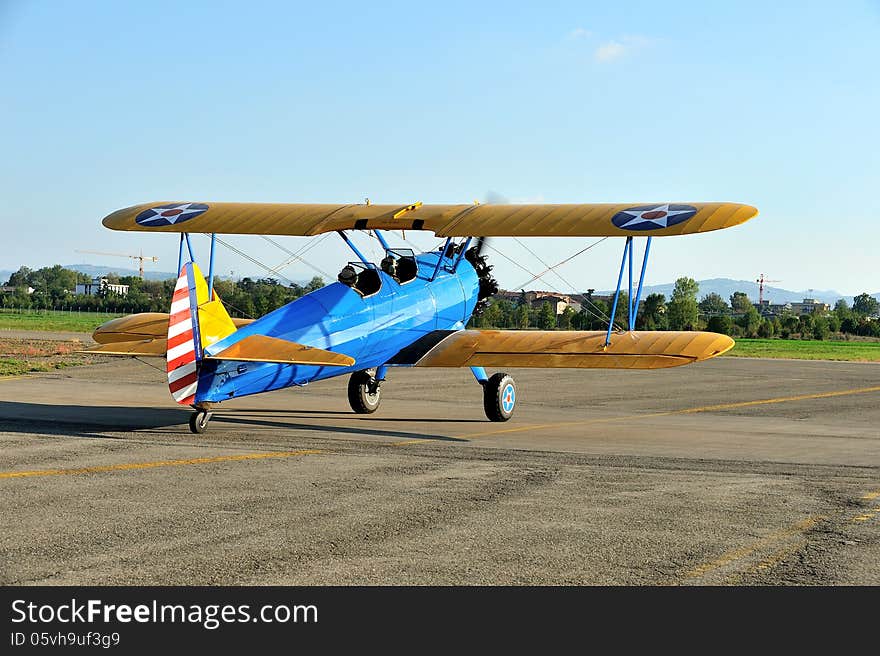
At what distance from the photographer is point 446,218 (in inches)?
683

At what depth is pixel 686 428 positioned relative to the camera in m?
17.3

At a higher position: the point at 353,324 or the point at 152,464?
the point at 353,324

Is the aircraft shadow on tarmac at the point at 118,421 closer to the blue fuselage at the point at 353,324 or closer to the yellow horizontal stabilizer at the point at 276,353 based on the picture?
the blue fuselage at the point at 353,324

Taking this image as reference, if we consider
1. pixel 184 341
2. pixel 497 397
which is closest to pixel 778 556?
pixel 184 341

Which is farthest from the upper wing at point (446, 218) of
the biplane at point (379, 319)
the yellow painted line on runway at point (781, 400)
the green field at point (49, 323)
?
the green field at point (49, 323)

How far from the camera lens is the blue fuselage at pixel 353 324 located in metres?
14.6

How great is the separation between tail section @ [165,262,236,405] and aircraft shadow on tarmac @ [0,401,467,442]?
137cm

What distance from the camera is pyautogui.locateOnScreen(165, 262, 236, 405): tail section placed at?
Result: 45.9ft

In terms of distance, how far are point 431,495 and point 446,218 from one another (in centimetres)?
774

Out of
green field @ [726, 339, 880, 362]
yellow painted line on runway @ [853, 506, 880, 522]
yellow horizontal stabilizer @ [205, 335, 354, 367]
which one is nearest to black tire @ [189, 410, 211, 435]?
yellow horizontal stabilizer @ [205, 335, 354, 367]

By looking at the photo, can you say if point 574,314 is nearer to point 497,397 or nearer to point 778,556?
point 497,397
